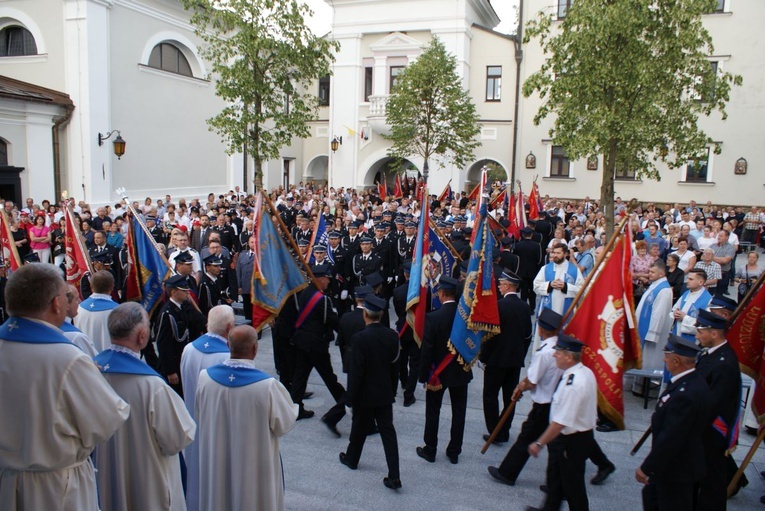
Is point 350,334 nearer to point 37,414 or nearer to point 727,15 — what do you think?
point 37,414

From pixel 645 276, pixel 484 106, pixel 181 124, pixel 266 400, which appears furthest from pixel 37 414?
pixel 484 106

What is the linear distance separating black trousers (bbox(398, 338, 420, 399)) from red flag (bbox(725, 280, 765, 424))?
11.0 ft

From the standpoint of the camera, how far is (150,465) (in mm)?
3750

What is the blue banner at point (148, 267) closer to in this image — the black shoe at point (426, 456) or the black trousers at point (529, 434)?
the black shoe at point (426, 456)

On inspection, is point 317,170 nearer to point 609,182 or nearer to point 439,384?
point 609,182

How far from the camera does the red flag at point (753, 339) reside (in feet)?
18.7

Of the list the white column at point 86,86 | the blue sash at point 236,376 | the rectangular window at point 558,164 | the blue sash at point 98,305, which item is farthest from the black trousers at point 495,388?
the rectangular window at point 558,164

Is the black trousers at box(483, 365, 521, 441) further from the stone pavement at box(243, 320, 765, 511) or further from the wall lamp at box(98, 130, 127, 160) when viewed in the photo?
the wall lamp at box(98, 130, 127, 160)

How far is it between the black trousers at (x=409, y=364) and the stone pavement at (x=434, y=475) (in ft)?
1.12

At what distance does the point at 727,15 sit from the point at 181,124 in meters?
23.8

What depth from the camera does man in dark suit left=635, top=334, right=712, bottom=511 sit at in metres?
4.34

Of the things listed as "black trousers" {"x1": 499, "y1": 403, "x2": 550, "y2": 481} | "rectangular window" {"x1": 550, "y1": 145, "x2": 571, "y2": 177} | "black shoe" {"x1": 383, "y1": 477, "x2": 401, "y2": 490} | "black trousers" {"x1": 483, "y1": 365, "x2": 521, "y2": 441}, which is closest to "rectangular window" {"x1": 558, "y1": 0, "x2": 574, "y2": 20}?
"rectangular window" {"x1": 550, "y1": 145, "x2": 571, "y2": 177}

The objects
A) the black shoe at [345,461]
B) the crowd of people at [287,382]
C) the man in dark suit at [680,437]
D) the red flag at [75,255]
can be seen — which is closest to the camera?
the crowd of people at [287,382]

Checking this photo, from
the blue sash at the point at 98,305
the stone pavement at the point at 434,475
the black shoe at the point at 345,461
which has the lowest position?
the stone pavement at the point at 434,475
